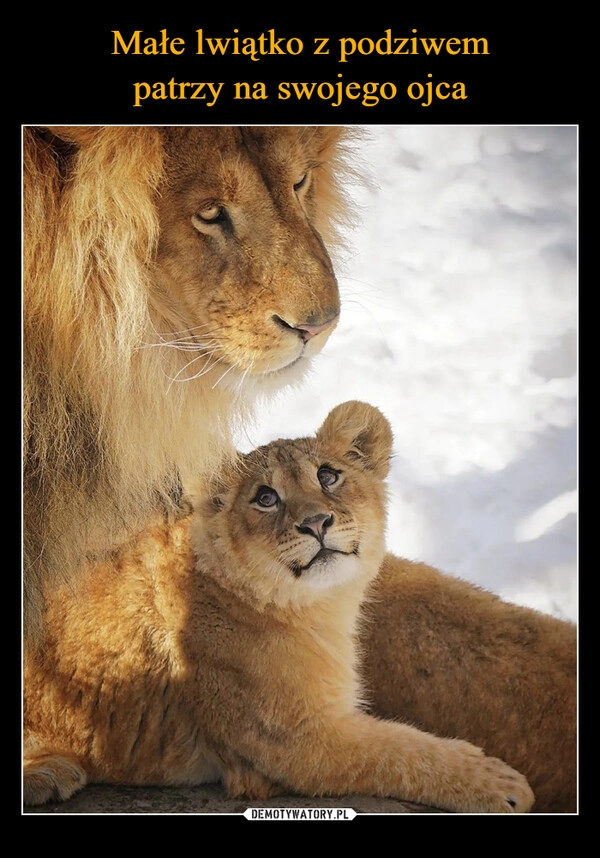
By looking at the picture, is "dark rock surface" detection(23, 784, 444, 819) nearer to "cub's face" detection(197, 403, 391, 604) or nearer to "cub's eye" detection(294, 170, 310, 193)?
"cub's face" detection(197, 403, 391, 604)

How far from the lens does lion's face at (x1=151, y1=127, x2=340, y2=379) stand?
7.09 ft

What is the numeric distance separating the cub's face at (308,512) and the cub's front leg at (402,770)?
0.34 metres

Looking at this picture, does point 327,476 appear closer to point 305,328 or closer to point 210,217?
point 305,328

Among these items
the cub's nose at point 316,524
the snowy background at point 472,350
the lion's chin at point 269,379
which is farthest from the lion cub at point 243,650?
the lion's chin at point 269,379

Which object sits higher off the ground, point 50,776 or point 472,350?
point 472,350

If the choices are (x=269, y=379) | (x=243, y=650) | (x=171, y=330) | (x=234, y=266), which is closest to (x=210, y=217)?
(x=234, y=266)

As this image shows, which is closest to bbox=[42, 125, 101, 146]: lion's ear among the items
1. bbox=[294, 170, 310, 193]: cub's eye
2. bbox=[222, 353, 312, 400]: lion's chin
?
bbox=[294, 170, 310, 193]: cub's eye

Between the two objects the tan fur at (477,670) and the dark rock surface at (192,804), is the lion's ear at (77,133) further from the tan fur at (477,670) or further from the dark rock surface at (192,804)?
the dark rock surface at (192,804)

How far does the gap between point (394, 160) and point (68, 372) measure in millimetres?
967

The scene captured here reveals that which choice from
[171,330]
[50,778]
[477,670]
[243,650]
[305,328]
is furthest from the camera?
[477,670]

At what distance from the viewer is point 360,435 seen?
2590 millimetres

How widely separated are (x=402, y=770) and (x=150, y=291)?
116cm
